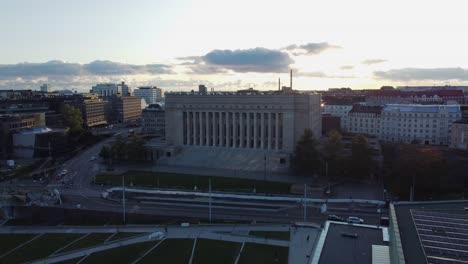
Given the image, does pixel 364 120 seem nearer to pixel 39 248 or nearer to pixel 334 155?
pixel 334 155

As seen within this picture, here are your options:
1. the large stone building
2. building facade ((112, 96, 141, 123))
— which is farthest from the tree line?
building facade ((112, 96, 141, 123))

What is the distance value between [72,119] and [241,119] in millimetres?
50902

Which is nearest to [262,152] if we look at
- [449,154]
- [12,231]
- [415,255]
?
[449,154]

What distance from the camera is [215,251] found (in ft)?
115

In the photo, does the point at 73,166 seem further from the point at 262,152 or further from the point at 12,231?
the point at 262,152

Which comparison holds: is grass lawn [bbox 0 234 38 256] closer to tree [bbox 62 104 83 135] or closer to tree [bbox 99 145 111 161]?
tree [bbox 99 145 111 161]

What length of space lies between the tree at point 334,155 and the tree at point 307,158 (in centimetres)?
173

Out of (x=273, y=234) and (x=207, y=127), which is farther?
(x=207, y=127)

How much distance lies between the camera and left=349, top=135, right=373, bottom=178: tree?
56656 millimetres

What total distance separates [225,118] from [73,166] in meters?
31.3

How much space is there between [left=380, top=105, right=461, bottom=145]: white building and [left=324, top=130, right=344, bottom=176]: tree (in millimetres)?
31692

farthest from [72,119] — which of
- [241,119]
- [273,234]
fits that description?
[273,234]

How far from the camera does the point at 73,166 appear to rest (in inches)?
2891

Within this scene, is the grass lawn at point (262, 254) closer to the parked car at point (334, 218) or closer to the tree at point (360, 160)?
the parked car at point (334, 218)
